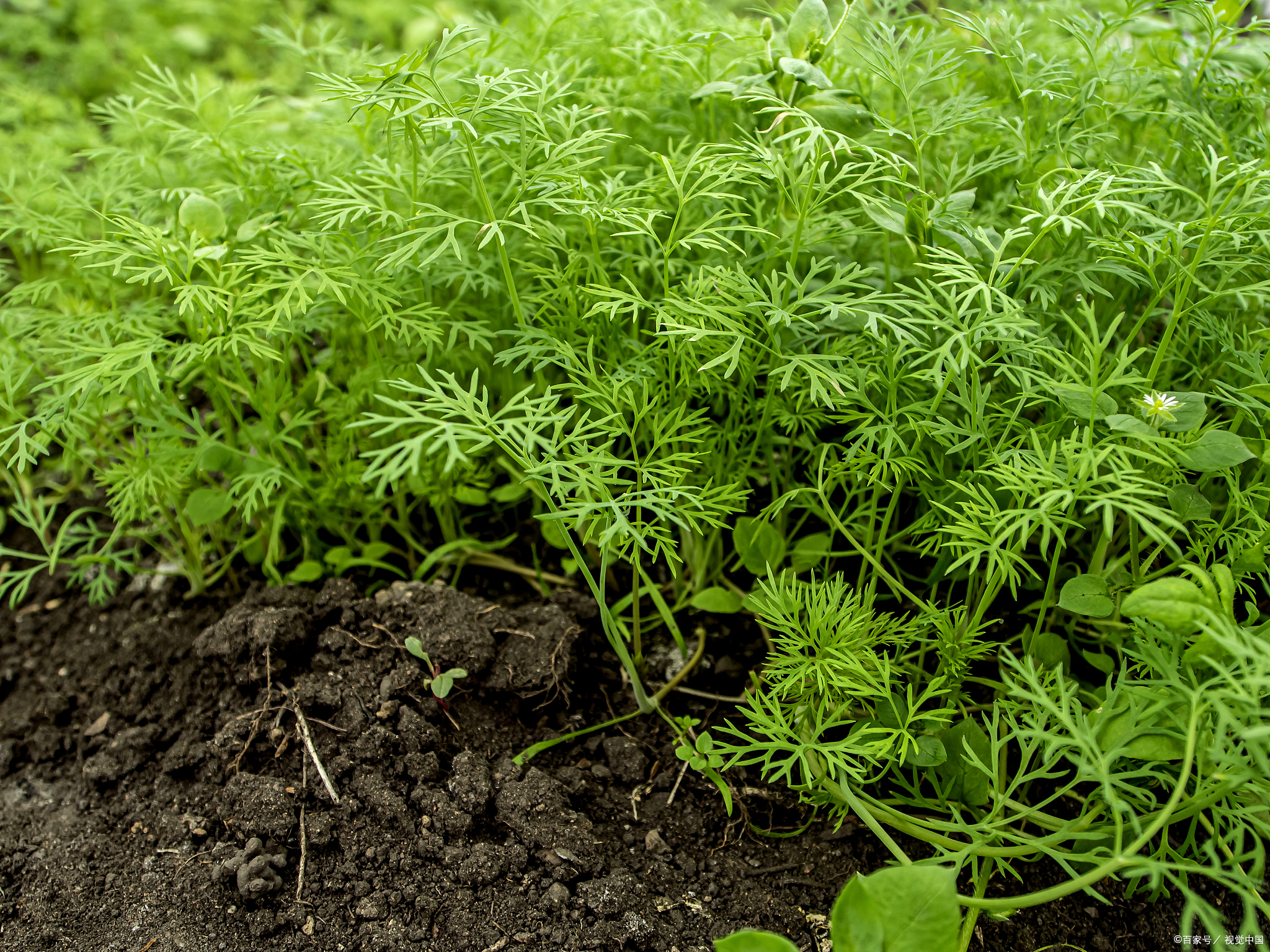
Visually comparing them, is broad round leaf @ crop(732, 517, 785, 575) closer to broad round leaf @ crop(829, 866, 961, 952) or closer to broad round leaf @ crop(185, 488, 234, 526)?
broad round leaf @ crop(829, 866, 961, 952)

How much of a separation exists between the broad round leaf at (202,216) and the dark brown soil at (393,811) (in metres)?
0.69

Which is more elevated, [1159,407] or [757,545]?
[1159,407]

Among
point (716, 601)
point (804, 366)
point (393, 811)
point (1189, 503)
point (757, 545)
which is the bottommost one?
point (393, 811)

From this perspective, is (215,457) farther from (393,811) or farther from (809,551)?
(809,551)

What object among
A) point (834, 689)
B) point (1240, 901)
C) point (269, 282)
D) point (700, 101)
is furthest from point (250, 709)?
point (1240, 901)

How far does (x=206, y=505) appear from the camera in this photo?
1.75 metres

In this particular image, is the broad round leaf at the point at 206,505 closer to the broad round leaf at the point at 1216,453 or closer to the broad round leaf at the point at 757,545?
the broad round leaf at the point at 757,545

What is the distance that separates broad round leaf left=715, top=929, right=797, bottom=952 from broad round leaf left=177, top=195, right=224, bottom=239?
1.42 m

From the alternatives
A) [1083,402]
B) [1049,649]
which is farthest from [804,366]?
[1049,649]

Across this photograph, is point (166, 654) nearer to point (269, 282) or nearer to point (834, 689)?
point (269, 282)

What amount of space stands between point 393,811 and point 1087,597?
3.63 ft

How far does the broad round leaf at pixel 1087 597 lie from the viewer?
4.17ft

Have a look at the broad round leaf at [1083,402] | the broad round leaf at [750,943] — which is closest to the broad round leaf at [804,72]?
the broad round leaf at [1083,402]

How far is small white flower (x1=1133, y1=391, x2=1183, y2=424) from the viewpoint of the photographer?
1.21 metres
